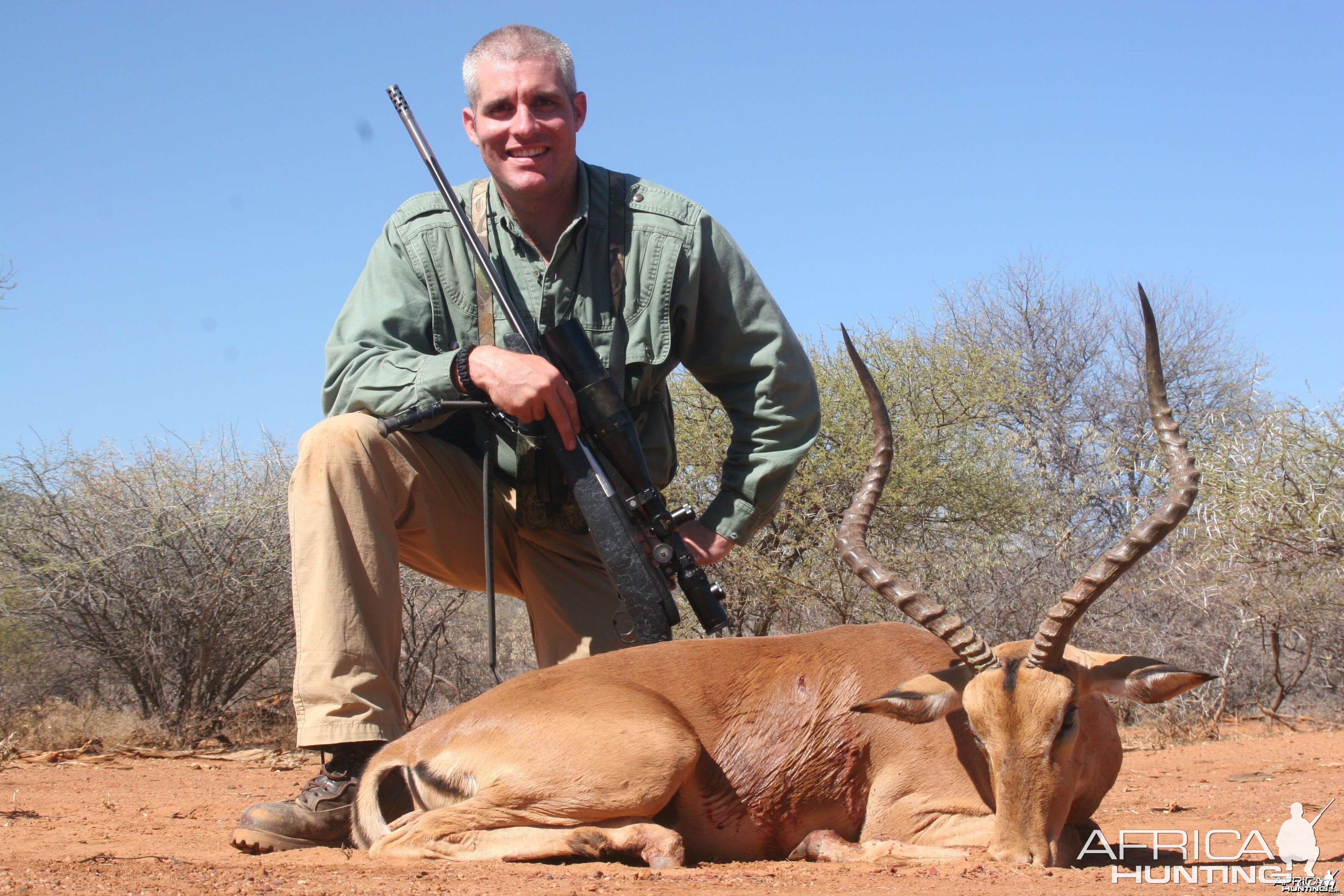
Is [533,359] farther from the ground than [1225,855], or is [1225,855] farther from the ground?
[533,359]

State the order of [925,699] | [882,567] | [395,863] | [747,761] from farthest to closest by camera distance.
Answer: [882,567] < [747,761] < [925,699] < [395,863]

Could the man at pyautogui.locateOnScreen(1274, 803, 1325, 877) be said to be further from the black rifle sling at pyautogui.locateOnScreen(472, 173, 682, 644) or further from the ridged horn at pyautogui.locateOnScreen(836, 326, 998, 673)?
the black rifle sling at pyautogui.locateOnScreen(472, 173, 682, 644)

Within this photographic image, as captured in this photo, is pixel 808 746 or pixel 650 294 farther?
pixel 650 294

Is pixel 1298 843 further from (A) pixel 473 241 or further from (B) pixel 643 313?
(A) pixel 473 241

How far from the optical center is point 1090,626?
1243 cm

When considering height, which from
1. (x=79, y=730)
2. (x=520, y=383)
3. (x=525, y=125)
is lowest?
(x=79, y=730)

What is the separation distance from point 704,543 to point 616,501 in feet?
1.97

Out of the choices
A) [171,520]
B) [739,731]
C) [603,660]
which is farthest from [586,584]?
[171,520]

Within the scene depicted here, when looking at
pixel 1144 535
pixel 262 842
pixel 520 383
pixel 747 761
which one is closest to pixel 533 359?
pixel 520 383

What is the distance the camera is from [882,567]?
4.19m

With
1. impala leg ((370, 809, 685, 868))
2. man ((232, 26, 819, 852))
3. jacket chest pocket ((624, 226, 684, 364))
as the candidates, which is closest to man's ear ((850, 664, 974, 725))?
impala leg ((370, 809, 685, 868))

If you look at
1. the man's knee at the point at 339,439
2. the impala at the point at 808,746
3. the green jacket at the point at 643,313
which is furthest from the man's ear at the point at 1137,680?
the man's knee at the point at 339,439

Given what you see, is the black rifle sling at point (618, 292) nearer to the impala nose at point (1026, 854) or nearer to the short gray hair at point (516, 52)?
the short gray hair at point (516, 52)

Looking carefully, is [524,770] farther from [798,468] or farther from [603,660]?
[798,468]
